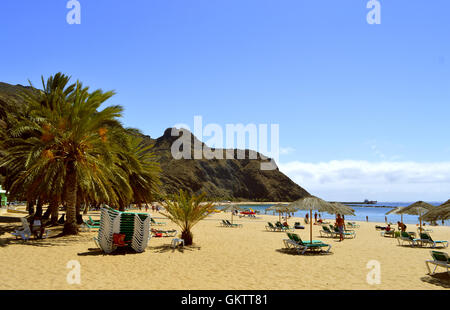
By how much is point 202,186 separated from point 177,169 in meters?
13.2

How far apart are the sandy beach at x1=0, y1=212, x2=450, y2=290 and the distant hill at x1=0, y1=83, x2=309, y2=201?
373 feet

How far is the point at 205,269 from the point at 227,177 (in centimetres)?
14931

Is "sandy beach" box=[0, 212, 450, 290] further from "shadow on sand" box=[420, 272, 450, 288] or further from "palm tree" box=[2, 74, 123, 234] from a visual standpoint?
"palm tree" box=[2, 74, 123, 234]

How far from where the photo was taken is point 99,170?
14.0 m

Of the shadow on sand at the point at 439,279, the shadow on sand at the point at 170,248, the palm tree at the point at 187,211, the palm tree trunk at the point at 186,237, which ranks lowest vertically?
the shadow on sand at the point at 170,248

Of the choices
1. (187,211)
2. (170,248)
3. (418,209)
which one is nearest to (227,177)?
(418,209)

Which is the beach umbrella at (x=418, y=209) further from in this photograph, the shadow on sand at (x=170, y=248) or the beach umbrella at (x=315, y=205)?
the shadow on sand at (x=170, y=248)

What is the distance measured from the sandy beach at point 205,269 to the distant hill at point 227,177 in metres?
114

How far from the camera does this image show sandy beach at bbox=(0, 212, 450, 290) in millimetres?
6785

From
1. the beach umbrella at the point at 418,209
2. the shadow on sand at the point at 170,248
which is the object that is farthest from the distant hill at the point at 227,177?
the shadow on sand at the point at 170,248

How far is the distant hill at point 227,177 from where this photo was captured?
440 feet

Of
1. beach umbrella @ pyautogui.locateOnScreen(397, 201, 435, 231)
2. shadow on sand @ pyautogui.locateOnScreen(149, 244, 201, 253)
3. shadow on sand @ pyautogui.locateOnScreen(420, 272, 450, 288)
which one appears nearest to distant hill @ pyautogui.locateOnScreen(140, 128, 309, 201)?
beach umbrella @ pyautogui.locateOnScreen(397, 201, 435, 231)
